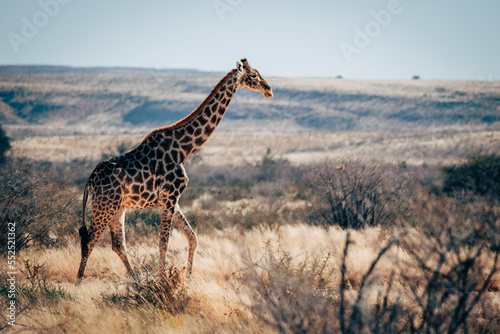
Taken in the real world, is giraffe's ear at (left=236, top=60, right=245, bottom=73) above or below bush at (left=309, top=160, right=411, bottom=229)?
above

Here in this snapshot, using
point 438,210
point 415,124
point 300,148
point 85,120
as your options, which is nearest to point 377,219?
point 438,210

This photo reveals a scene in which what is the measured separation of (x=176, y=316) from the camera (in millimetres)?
4824

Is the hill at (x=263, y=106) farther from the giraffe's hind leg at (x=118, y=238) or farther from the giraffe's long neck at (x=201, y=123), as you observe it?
the giraffe's hind leg at (x=118, y=238)

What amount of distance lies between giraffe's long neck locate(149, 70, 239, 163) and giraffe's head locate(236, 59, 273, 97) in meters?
0.09

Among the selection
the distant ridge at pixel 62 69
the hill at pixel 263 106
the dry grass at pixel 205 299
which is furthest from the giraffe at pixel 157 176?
the distant ridge at pixel 62 69


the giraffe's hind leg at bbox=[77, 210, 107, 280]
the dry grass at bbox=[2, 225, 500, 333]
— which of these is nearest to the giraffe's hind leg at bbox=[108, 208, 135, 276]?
the giraffe's hind leg at bbox=[77, 210, 107, 280]

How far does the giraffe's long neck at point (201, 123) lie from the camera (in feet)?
21.0

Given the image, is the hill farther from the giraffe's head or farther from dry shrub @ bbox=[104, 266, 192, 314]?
dry shrub @ bbox=[104, 266, 192, 314]

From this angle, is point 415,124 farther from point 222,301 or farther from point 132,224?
point 222,301

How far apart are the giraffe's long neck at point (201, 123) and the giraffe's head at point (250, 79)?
0.09 meters

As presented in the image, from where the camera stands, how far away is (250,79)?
6484mm

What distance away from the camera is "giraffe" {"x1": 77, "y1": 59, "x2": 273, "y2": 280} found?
595 centimetres

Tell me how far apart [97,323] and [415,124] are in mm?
65903

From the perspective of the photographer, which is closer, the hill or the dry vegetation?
the dry vegetation
